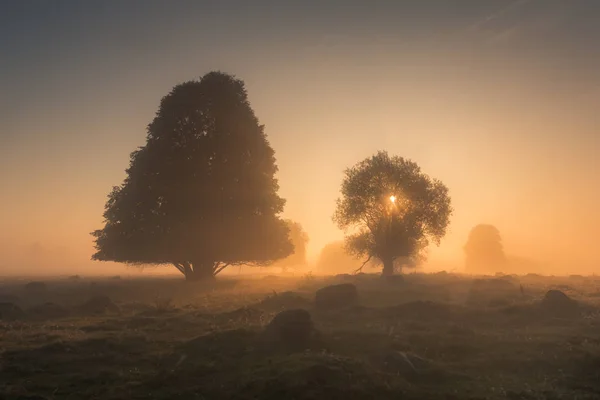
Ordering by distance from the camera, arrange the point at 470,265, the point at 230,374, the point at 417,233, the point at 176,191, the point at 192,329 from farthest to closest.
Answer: the point at 470,265, the point at 417,233, the point at 176,191, the point at 192,329, the point at 230,374

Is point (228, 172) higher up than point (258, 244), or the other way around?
point (228, 172)

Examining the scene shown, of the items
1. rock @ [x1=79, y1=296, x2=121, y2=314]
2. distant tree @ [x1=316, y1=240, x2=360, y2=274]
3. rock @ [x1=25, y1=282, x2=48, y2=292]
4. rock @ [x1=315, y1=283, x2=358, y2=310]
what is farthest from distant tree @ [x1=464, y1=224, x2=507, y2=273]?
rock @ [x1=79, y1=296, x2=121, y2=314]

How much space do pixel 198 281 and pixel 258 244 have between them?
277 inches

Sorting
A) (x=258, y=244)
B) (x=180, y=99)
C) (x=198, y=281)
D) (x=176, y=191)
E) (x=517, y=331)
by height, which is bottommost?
(x=517, y=331)

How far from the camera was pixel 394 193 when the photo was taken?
56375mm

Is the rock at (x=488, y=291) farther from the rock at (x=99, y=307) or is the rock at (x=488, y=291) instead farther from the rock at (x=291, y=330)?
the rock at (x=99, y=307)

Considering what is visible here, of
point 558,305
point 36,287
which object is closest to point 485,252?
point 558,305

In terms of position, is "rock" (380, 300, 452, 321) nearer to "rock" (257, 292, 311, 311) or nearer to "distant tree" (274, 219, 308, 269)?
"rock" (257, 292, 311, 311)

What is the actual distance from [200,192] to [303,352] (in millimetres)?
25466

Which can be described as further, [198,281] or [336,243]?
[336,243]

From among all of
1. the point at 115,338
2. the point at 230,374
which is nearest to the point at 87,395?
the point at 230,374

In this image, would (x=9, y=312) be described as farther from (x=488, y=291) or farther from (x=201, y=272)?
(x=488, y=291)

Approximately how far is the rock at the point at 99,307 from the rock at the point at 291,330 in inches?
515

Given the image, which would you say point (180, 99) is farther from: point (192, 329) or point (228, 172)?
point (192, 329)
